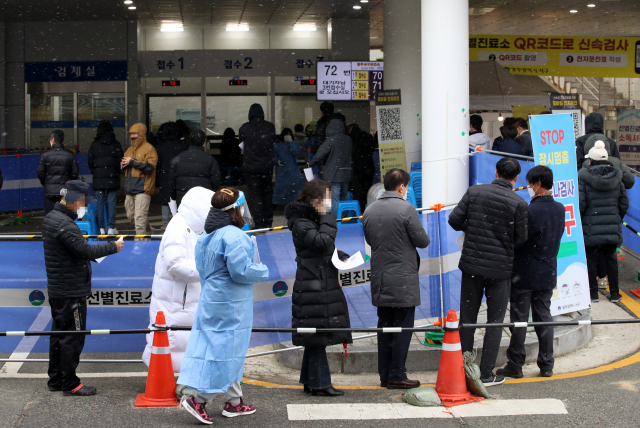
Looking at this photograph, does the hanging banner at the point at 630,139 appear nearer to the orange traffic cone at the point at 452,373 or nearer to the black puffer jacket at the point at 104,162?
the black puffer jacket at the point at 104,162

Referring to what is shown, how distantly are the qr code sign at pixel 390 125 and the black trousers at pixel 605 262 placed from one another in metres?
4.61

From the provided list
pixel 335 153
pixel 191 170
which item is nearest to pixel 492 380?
pixel 191 170

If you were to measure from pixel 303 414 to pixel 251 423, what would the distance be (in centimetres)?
40

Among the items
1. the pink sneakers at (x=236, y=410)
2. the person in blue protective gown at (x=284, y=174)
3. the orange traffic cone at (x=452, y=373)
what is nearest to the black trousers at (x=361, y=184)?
the person in blue protective gown at (x=284, y=174)

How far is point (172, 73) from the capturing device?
818 inches

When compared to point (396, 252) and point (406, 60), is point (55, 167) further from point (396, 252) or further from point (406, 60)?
point (396, 252)

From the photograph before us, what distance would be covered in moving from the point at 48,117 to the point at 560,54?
15.9m

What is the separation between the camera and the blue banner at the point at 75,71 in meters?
20.1

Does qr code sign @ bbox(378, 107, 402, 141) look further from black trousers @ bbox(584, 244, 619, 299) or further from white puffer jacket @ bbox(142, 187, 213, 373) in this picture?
white puffer jacket @ bbox(142, 187, 213, 373)

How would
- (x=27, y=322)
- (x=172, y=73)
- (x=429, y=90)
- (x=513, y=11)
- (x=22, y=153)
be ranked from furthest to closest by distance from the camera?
(x=172, y=73)
(x=513, y=11)
(x=22, y=153)
(x=429, y=90)
(x=27, y=322)

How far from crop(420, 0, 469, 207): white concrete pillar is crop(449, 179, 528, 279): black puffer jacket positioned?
302cm

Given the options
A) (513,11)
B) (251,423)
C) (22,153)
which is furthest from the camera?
(513,11)

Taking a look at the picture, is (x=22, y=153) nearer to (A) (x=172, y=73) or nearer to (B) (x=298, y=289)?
(A) (x=172, y=73)

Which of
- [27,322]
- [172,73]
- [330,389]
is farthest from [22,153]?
[330,389]
